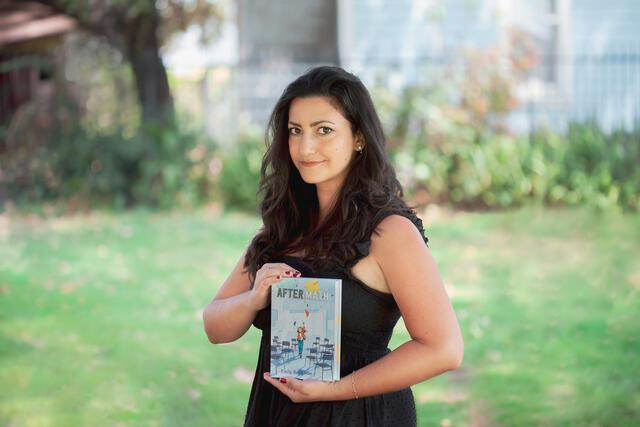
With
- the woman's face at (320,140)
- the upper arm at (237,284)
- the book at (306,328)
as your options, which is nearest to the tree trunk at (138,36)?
the upper arm at (237,284)

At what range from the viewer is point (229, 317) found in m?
2.23

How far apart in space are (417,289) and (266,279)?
327 mm

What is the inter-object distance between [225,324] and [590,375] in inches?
139

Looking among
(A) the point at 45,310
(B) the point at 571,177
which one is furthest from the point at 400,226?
(B) the point at 571,177

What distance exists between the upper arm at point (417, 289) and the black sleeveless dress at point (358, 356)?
62 millimetres

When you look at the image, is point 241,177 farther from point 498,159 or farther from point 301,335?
point 301,335

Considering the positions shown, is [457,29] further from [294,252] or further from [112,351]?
[294,252]

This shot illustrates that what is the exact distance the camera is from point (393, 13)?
1462 centimetres

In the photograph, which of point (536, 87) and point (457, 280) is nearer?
point (457, 280)

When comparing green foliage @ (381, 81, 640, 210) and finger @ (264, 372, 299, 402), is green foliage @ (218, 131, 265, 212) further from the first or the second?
finger @ (264, 372, 299, 402)

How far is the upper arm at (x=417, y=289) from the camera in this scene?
79.0 inches

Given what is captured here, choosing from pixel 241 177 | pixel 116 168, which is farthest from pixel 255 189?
pixel 116 168

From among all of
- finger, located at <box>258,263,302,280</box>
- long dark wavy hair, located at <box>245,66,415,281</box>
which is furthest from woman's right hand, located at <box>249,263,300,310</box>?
long dark wavy hair, located at <box>245,66,415,281</box>

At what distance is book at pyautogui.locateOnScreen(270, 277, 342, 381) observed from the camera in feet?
6.43
